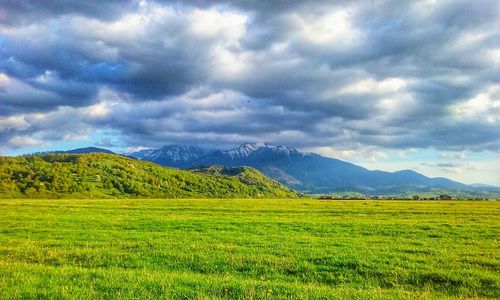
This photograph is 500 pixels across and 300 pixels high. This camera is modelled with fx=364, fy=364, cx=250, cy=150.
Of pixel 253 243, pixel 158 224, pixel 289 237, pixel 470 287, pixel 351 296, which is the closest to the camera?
pixel 351 296

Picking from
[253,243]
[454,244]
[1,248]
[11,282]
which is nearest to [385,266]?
[253,243]

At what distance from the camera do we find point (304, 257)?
20500 mm

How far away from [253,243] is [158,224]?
1566 cm

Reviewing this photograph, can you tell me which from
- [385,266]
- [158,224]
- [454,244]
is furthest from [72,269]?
[454,244]

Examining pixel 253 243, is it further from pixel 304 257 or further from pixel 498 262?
pixel 498 262

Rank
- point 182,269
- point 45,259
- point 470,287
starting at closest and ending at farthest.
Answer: point 470,287 < point 182,269 < point 45,259

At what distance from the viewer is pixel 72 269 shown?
16438mm

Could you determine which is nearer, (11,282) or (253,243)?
(11,282)

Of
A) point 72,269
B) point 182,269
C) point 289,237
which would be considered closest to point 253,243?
point 289,237

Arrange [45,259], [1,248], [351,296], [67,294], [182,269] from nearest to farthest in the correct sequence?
[67,294], [351,296], [182,269], [45,259], [1,248]

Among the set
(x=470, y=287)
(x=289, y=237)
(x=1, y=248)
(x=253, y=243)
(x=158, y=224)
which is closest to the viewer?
(x=470, y=287)

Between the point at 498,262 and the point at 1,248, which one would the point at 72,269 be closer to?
the point at 1,248

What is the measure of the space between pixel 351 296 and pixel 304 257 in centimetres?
761

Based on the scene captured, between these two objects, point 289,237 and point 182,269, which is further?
point 289,237
